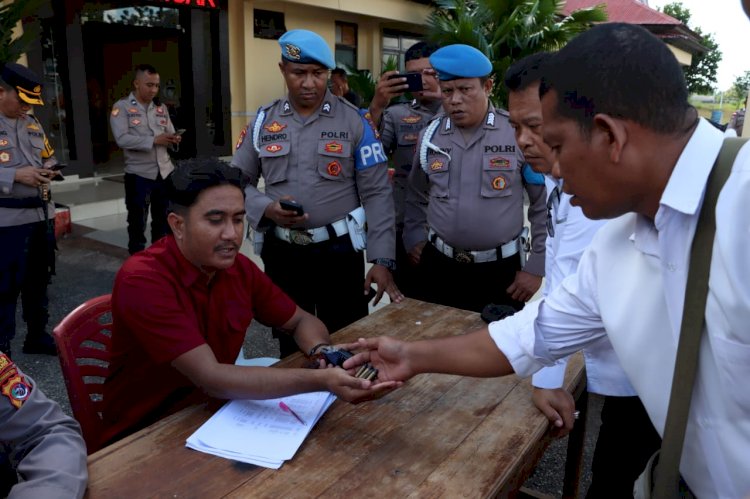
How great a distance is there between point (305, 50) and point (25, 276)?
222 centimetres

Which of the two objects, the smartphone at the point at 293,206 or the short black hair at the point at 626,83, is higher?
the short black hair at the point at 626,83

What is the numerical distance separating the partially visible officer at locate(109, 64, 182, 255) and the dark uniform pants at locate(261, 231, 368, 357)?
119 inches

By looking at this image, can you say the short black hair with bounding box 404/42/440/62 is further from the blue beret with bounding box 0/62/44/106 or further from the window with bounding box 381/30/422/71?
the window with bounding box 381/30/422/71

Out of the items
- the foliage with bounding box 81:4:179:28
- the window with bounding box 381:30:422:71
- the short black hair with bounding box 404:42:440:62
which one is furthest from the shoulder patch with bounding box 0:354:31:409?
the window with bounding box 381:30:422:71

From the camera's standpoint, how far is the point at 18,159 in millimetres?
3596

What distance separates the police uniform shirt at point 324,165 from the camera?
2.78 m

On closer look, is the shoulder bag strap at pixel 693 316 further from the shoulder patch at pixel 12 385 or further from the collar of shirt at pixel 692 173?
the shoulder patch at pixel 12 385

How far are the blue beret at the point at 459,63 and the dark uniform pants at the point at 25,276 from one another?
253 centimetres

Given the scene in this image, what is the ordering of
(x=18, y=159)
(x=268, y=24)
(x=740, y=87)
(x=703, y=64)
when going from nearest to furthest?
1. (x=18, y=159)
2. (x=268, y=24)
3. (x=703, y=64)
4. (x=740, y=87)

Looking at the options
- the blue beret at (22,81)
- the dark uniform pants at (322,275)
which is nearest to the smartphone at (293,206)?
the dark uniform pants at (322,275)

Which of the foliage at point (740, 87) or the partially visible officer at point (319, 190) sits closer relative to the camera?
the partially visible officer at point (319, 190)

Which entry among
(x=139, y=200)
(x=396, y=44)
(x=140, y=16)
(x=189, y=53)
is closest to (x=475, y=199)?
(x=139, y=200)

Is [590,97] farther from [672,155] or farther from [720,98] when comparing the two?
[720,98]

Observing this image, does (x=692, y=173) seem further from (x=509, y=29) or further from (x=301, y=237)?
(x=509, y=29)
